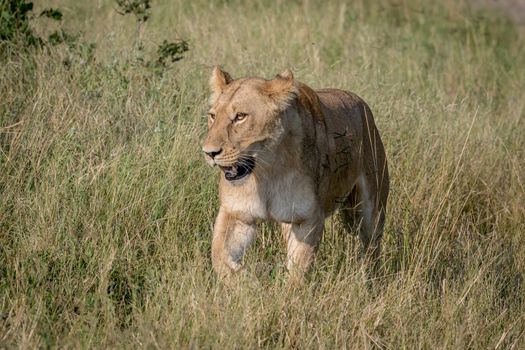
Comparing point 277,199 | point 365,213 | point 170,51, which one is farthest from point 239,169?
point 170,51

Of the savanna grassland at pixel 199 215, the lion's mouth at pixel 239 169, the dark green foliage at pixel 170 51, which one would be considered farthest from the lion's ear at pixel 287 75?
the dark green foliage at pixel 170 51

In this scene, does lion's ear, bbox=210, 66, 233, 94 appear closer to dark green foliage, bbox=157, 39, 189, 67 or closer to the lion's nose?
the lion's nose

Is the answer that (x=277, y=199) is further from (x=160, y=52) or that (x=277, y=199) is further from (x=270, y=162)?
(x=160, y=52)

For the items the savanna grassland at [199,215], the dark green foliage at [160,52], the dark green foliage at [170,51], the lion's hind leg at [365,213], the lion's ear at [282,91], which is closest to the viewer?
the savanna grassland at [199,215]

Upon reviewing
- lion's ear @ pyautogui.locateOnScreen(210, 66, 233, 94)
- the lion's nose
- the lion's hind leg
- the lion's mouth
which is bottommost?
the lion's hind leg

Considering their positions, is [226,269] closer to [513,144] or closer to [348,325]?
[348,325]

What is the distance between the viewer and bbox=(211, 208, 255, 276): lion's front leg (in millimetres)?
5152

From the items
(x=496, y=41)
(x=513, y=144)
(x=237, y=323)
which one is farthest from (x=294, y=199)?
(x=496, y=41)

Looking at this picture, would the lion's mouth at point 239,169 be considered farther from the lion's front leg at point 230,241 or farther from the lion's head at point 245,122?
the lion's front leg at point 230,241

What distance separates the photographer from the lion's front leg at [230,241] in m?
5.15

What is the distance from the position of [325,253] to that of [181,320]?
1593mm

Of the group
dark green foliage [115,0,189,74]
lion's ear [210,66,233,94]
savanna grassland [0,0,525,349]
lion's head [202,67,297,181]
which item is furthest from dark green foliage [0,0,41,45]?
lion's head [202,67,297,181]

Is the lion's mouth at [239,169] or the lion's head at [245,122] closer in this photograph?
the lion's head at [245,122]

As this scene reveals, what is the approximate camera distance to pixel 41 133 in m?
6.05
